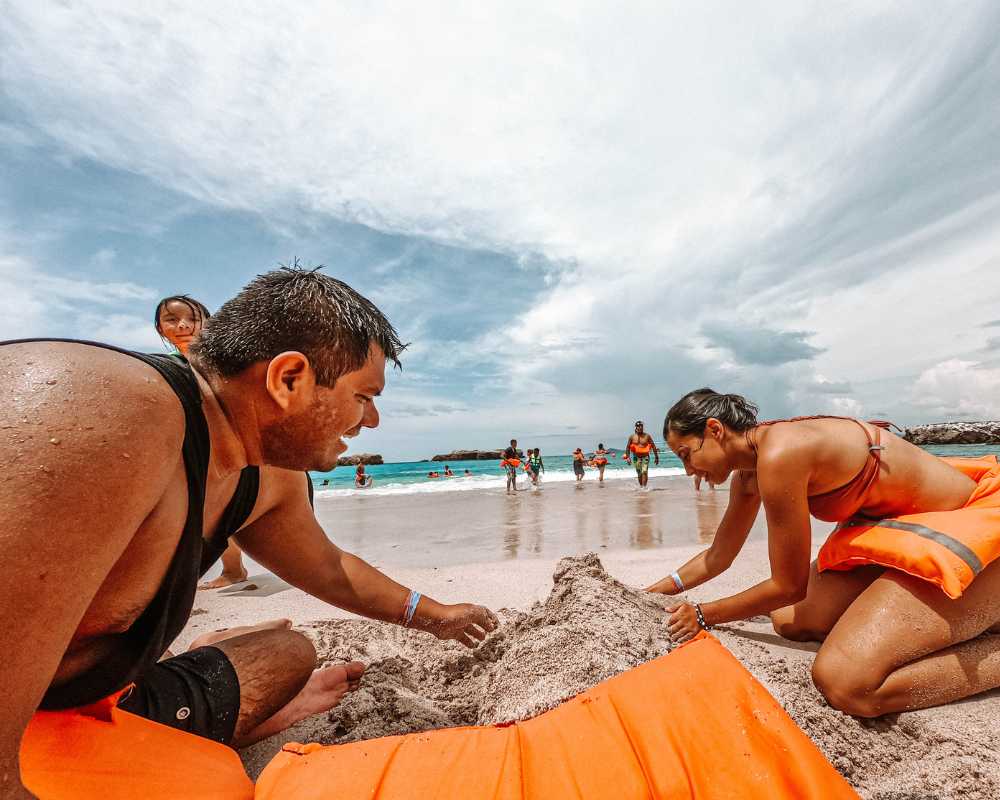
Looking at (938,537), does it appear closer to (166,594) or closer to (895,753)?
(895,753)

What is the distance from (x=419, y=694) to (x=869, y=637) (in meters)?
1.97

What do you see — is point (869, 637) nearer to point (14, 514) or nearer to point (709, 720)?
point (709, 720)

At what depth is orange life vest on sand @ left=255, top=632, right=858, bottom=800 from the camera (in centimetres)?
106

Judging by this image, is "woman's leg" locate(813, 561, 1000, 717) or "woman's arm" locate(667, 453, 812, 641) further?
"woman's arm" locate(667, 453, 812, 641)

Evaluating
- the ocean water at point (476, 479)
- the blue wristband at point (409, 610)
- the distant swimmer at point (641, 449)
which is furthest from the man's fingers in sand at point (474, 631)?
the distant swimmer at point (641, 449)

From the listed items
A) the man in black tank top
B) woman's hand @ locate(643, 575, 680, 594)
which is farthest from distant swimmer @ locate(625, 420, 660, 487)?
the man in black tank top

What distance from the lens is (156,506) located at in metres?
1.18

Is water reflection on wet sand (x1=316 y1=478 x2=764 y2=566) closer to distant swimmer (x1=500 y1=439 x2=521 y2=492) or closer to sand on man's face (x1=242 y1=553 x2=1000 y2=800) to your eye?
sand on man's face (x1=242 y1=553 x2=1000 y2=800)

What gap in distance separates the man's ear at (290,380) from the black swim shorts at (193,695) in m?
1.00

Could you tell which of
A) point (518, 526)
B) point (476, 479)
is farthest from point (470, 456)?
point (518, 526)

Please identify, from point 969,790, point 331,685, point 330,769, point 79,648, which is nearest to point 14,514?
point 79,648

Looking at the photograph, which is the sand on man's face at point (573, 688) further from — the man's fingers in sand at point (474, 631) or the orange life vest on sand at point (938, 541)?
the orange life vest on sand at point (938, 541)

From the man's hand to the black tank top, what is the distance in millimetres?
1186

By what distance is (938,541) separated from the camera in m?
2.21
